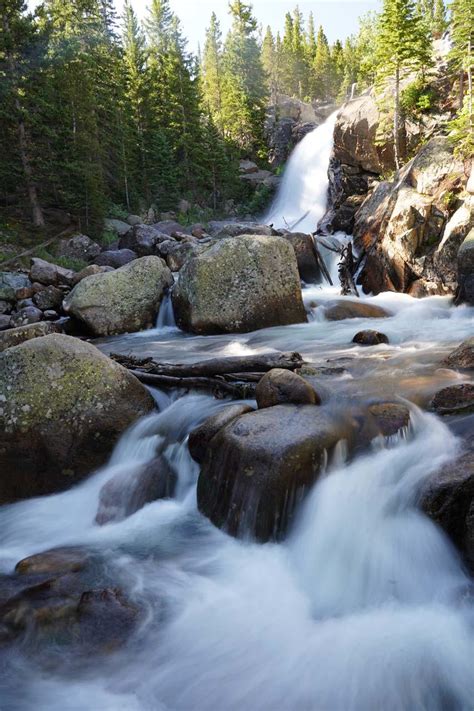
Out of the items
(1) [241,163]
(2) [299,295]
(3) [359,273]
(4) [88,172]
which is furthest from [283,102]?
(2) [299,295]

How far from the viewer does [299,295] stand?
11.0m

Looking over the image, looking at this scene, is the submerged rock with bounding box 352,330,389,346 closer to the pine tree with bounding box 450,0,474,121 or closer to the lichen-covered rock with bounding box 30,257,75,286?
the lichen-covered rock with bounding box 30,257,75,286

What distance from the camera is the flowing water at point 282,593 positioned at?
9.43ft

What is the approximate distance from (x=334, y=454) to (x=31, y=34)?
23.4 metres

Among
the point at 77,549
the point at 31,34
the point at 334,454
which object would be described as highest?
the point at 31,34

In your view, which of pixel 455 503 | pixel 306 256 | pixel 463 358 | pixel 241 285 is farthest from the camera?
pixel 306 256

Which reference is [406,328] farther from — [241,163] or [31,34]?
[241,163]

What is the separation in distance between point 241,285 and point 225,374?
4.28 meters

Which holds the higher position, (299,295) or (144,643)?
(299,295)

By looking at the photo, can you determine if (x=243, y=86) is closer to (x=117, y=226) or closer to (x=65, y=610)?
(x=117, y=226)

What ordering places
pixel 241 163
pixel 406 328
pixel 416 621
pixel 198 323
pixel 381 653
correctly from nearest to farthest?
pixel 381 653 → pixel 416 621 → pixel 406 328 → pixel 198 323 → pixel 241 163

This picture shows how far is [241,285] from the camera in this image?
10.2m

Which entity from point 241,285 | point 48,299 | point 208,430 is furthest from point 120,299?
point 208,430

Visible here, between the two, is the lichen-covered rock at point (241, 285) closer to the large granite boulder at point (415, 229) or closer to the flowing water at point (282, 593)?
the large granite boulder at point (415, 229)
